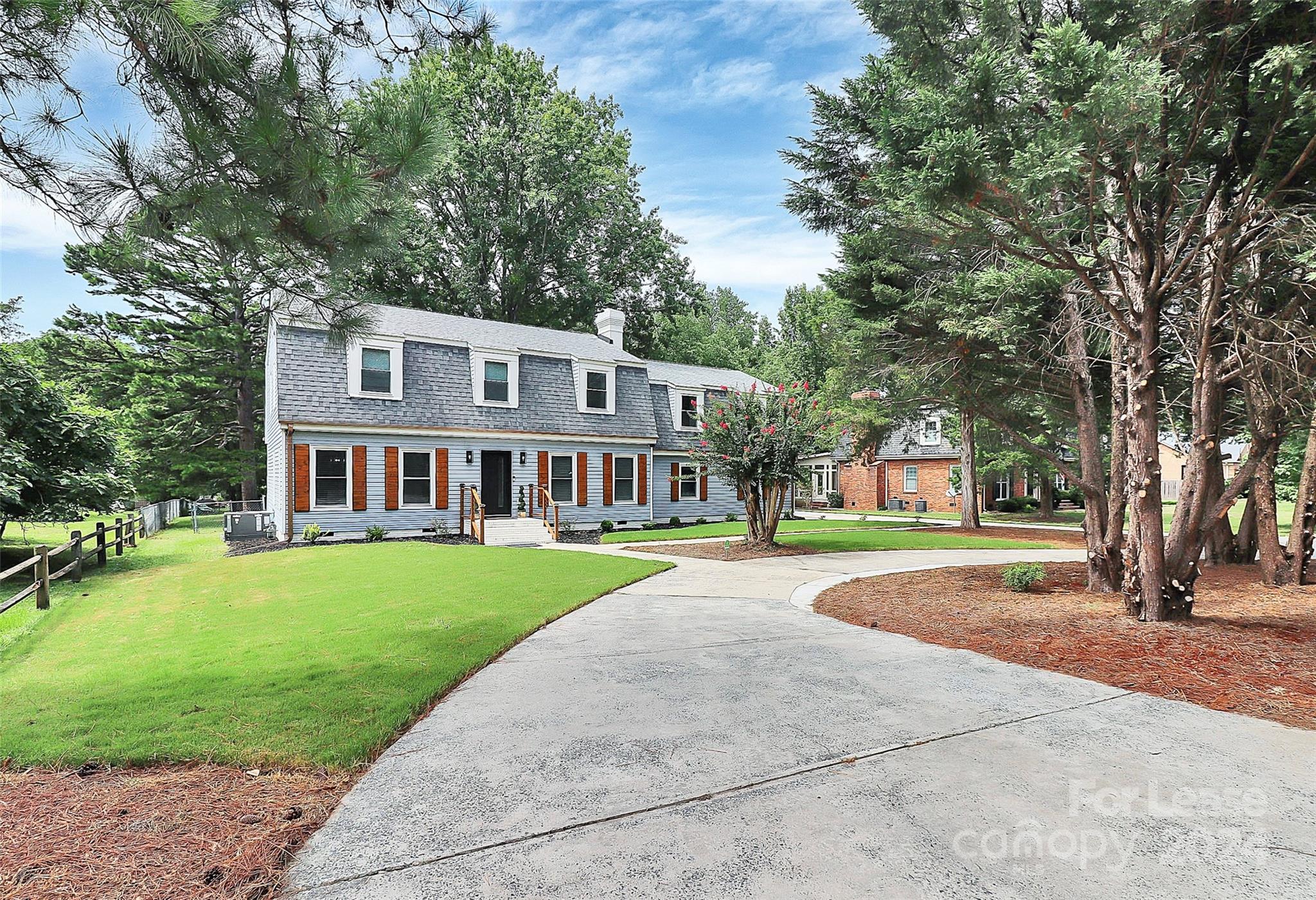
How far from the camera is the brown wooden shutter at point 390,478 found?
53.8 feet

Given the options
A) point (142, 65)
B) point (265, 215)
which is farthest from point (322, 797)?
point (142, 65)

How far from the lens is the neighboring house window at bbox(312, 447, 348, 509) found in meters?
15.5

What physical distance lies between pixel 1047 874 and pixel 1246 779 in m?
1.57

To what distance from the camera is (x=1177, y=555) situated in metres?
6.32

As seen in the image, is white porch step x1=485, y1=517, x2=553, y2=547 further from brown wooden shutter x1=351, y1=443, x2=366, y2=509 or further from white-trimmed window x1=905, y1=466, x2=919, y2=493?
white-trimmed window x1=905, y1=466, x2=919, y2=493

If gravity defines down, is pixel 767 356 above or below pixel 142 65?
above

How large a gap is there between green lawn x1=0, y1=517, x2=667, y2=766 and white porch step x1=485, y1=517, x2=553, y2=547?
4.87 m

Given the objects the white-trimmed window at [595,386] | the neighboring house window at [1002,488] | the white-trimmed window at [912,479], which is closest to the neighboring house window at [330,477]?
the white-trimmed window at [595,386]

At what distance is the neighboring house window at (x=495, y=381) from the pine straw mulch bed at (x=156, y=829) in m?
15.5

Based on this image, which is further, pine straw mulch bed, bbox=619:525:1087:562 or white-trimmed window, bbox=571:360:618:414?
white-trimmed window, bbox=571:360:618:414

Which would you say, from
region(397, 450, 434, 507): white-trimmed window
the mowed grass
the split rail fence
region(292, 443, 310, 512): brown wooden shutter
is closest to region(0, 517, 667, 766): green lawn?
the split rail fence

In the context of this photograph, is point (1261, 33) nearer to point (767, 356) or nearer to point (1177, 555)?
point (1177, 555)

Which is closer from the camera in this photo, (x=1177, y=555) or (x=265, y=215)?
(x=265, y=215)

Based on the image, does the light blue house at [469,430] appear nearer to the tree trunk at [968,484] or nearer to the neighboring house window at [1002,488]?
the tree trunk at [968,484]
